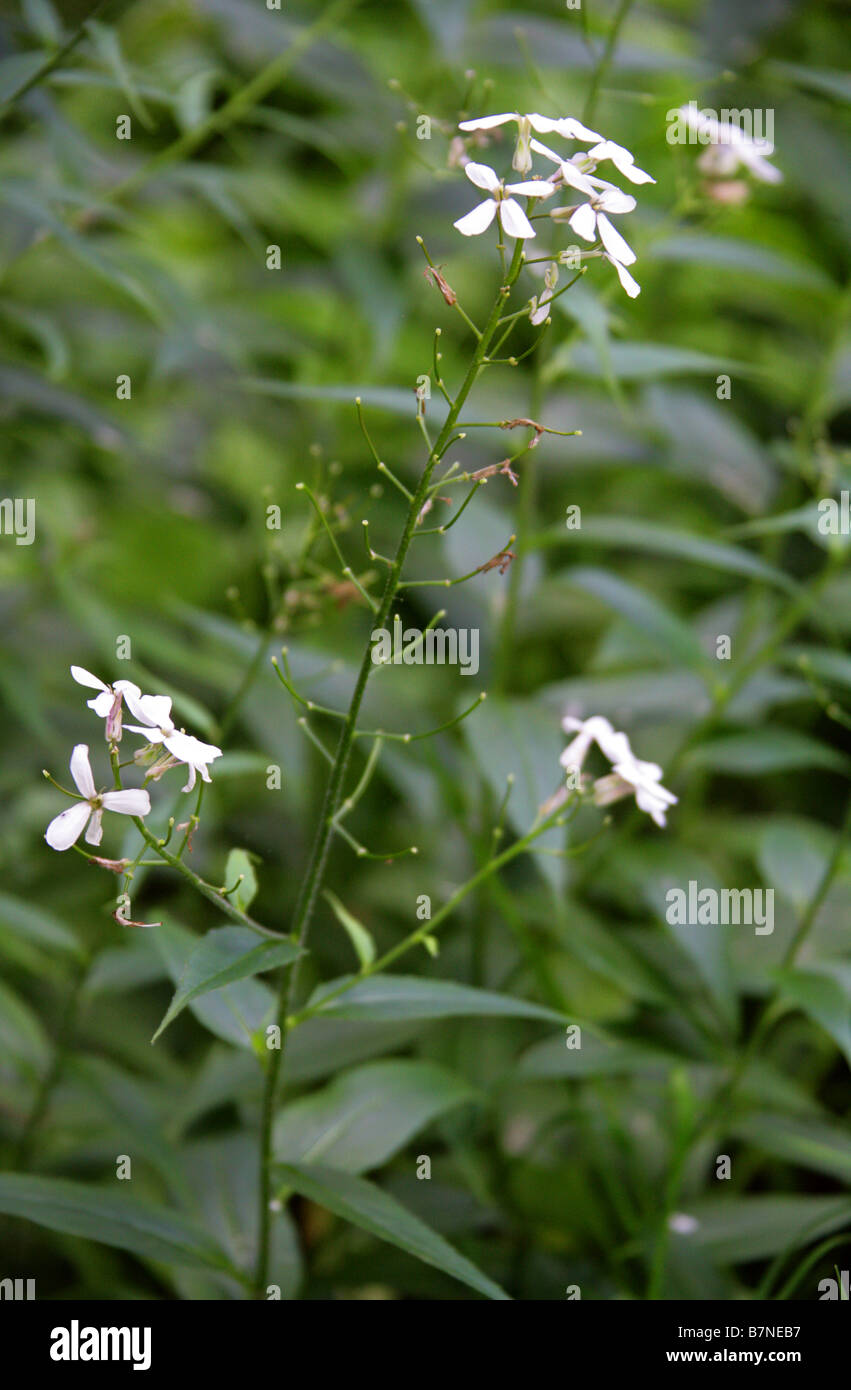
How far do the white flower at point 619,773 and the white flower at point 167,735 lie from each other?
46cm

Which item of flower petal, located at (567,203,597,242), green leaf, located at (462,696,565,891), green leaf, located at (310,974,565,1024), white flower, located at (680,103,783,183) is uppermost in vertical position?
white flower, located at (680,103,783,183)

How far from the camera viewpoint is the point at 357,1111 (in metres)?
Result: 1.51

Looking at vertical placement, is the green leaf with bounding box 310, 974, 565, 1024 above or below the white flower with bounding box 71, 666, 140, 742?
below

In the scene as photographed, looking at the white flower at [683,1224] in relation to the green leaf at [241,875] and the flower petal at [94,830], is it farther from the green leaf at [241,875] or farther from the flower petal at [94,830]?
the flower petal at [94,830]

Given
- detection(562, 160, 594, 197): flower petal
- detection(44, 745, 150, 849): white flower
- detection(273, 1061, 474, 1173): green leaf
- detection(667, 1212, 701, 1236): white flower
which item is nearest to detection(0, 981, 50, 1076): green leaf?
detection(273, 1061, 474, 1173): green leaf

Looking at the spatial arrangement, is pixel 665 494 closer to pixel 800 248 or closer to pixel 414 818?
pixel 800 248

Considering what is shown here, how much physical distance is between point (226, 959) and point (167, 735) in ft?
0.66

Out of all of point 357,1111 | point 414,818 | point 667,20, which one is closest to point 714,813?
point 414,818

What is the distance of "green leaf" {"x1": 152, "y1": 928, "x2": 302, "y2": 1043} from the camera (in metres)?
0.97

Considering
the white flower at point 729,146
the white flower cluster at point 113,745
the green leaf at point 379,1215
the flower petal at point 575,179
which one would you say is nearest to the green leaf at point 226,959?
the white flower cluster at point 113,745

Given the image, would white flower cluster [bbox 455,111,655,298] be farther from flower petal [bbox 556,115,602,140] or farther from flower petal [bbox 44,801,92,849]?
flower petal [bbox 44,801,92,849]

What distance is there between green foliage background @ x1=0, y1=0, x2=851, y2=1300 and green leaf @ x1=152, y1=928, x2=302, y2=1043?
0.71 ft

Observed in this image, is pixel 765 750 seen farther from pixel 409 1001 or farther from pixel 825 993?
pixel 409 1001
